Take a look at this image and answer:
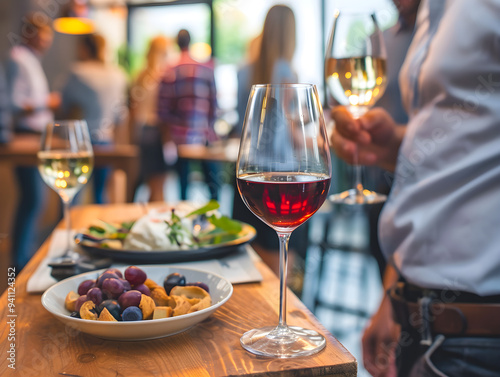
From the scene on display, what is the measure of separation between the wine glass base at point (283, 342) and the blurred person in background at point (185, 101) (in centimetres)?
322

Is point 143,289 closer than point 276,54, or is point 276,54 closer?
point 143,289

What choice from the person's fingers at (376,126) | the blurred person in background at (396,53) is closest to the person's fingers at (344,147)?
the person's fingers at (376,126)

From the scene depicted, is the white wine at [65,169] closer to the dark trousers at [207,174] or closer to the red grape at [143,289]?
the red grape at [143,289]

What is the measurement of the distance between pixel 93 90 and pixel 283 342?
320 cm

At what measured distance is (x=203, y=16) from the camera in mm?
7797

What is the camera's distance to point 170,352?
50cm

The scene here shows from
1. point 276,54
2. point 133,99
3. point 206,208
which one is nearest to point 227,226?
point 206,208

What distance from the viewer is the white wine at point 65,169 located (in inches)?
36.3

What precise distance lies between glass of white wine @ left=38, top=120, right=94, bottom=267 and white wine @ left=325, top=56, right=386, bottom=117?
479mm

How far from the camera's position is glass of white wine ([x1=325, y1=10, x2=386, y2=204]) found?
3.08 feet

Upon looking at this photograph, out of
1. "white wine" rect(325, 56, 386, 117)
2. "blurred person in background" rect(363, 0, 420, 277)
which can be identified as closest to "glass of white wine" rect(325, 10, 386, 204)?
"white wine" rect(325, 56, 386, 117)

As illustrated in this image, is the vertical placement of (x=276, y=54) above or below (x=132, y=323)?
above

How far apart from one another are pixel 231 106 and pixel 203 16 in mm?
1688

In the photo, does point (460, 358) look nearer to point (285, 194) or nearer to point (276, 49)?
point (285, 194)
